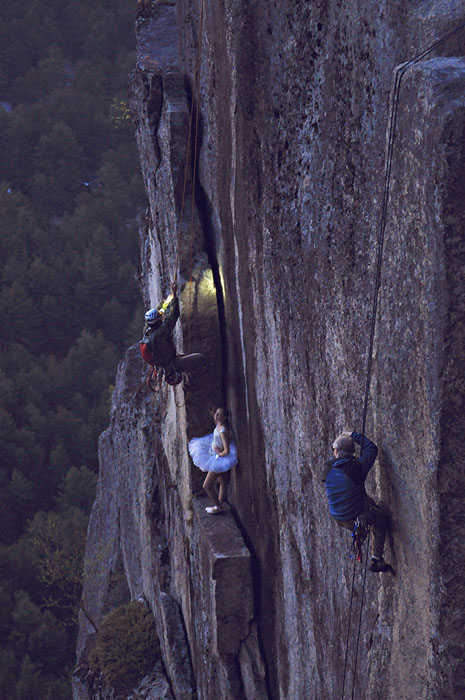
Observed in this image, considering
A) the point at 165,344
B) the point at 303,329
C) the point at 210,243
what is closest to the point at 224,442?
the point at 165,344

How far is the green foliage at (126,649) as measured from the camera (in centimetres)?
1405

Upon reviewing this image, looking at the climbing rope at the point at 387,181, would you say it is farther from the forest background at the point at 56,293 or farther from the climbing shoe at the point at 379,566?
the forest background at the point at 56,293

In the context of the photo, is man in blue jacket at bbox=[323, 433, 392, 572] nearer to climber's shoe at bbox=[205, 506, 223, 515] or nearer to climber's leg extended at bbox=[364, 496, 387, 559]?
climber's leg extended at bbox=[364, 496, 387, 559]

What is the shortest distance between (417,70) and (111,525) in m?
15.3

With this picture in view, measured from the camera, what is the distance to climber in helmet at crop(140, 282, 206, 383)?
1005 cm

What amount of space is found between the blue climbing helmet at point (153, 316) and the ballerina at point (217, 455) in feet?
5.01

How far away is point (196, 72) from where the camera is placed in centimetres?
1071

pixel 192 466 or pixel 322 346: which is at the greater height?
pixel 322 346

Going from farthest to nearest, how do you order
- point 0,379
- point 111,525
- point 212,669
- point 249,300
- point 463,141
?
point 0,379 < point 111,525 < point 212,669 < point 249,300 < point 463,141

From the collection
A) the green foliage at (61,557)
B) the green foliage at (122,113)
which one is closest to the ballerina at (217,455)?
the green foliage at (122,113)

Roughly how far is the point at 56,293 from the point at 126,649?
3053 centimetres

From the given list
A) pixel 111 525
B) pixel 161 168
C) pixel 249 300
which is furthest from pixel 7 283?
pixel 249 300

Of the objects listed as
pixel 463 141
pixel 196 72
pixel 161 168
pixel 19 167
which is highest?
pixel 19 167

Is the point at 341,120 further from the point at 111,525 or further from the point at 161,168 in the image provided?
the point at 111,525
